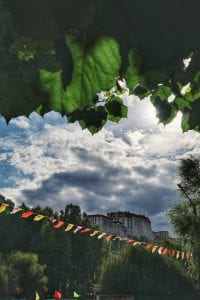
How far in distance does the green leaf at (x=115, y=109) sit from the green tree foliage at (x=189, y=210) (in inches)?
1130

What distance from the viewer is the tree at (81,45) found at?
69 centimetres

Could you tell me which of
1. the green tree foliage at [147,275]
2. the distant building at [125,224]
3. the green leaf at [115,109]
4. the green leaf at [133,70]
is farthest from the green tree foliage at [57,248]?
the green leaf at [133,70]

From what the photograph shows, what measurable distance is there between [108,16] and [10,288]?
62378mm

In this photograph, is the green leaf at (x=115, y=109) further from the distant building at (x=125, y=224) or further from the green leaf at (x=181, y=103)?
the distant building at (x=125, y=224)

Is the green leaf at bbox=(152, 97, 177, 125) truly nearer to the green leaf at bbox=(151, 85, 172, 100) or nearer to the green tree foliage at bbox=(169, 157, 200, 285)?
the green leaf at bbox=(151, 85, 172, 100)

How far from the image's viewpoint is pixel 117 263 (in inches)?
1753

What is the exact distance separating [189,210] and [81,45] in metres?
30.9

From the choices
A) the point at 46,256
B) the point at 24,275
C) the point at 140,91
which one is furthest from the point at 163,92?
the point at 46,256

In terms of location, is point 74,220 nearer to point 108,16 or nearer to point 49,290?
point 49,290

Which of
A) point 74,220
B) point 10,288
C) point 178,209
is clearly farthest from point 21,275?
point 178,209

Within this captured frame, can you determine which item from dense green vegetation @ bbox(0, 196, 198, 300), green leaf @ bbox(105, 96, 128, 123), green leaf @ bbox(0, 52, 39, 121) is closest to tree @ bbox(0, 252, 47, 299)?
dense green vegetation @ bbox(0, 196, 198, 300)

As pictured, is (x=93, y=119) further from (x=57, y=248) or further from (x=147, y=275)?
(x=57, y=248)

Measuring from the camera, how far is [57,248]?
63844 mm

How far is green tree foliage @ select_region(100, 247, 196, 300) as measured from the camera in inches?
1726
